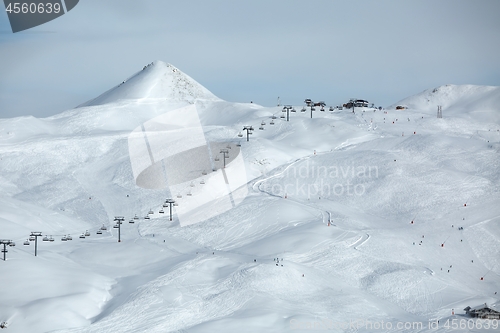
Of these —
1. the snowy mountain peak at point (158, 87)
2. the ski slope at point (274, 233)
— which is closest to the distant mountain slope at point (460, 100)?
the ski slope at point (274, 233)

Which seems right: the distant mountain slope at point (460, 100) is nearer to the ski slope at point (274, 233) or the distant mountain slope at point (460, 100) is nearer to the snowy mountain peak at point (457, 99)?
the snowy mountain peak at point (457, 99)

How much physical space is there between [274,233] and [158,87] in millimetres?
96379

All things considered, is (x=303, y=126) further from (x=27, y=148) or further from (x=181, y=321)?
(x=181, y=321)

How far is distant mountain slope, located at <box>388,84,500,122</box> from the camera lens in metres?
145

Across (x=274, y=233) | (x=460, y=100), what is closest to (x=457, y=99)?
(x=460, y=100)

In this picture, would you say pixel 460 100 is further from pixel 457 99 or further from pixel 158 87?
pixel 158 87

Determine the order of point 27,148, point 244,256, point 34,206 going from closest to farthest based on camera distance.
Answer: point 244,256 < point 34,206 < point 27,148

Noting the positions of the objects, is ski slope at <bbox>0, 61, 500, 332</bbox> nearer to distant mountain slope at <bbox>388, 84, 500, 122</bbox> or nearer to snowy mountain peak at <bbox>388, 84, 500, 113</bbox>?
distant mountain slope at <bbox>388, 84, 500, 122</bbox>

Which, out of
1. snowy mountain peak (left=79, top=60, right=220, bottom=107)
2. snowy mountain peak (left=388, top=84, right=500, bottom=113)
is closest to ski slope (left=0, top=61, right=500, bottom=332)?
snowy mountain peak (left=388, top=84, right=500, bottom=113)

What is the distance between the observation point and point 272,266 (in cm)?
5719

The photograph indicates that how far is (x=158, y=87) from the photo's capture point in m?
158

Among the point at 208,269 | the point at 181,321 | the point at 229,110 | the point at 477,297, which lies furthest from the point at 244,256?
the point at 229,110

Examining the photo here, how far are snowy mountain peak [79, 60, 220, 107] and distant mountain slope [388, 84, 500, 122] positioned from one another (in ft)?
171

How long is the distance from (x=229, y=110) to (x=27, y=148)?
5113 centimetres
